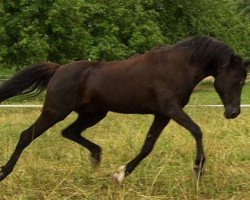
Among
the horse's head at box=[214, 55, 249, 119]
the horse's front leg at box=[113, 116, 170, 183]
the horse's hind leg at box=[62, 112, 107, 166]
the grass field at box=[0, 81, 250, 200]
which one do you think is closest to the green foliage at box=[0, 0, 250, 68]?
the grass field at box=[0, 81, 250, 200]

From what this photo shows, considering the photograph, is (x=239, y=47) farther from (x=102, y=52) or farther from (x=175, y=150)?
(x=175, y=150)

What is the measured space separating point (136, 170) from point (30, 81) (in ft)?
5.56

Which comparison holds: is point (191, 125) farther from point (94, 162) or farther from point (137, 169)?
point (94, 162)

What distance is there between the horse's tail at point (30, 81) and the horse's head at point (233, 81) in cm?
205

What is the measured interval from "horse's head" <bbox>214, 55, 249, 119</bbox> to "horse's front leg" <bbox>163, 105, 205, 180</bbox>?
0.43 m

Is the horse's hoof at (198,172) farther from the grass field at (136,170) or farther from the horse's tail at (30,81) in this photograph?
the horse's tail at (30,81)

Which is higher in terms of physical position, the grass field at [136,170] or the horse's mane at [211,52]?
the horse's mane at [211,52]

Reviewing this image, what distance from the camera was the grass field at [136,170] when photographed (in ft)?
16.2

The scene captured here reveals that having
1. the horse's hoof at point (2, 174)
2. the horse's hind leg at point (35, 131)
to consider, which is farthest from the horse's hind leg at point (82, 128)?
the horse's hoof at point (2, 174)

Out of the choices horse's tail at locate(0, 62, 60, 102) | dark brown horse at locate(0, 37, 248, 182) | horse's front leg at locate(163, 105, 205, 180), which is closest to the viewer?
horse's front leg at locate(163, 105, 205, 180)

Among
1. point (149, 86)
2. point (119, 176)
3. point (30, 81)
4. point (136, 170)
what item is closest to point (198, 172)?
point (119, 176)

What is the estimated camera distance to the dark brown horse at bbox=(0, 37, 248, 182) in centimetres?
535

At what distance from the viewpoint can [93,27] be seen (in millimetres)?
23516

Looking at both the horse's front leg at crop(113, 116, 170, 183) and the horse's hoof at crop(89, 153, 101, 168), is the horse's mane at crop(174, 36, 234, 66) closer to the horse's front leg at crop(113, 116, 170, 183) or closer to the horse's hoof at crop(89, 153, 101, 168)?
the horse's front leg at crop(113, 116, 170, 183)
